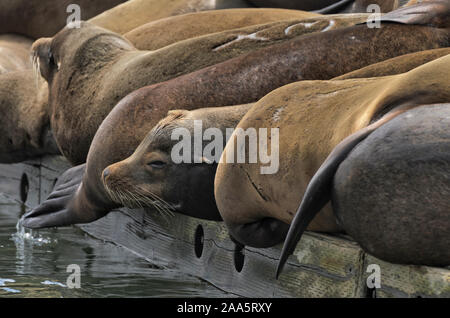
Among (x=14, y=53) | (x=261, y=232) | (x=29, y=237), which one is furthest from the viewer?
(x=14, y=53)

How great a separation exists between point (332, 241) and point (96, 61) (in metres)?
3.05

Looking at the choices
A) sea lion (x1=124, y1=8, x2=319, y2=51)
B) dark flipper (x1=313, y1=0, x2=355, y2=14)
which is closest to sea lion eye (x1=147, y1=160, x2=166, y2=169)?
sea lion (x1=124, y1=8, x2=319, y2=51)

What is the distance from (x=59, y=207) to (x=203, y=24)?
174 cm

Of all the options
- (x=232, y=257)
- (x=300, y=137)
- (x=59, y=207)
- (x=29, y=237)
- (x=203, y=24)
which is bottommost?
(x=29, y=237)

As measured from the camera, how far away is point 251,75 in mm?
4801

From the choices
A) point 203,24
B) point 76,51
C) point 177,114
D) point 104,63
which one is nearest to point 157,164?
point 177,114

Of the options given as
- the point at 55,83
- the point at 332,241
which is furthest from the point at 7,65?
the point at 332,241

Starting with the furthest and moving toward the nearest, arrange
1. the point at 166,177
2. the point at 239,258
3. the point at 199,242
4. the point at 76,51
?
1. the point at 76,51
2. the point at 199,242
3. the point at 166,177
4. the point at 239,258

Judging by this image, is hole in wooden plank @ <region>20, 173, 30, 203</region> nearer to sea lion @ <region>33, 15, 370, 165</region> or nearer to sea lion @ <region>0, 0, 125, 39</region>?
sea lion @ <region>33, 15, 370, 165</region>

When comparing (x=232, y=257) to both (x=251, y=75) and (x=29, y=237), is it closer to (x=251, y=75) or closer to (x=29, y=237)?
(x=251, y=75)

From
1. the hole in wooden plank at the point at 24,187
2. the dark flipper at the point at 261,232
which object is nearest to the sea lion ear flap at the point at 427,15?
the dark flipper at the point at 261,232

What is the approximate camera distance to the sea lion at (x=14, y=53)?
8477 mm

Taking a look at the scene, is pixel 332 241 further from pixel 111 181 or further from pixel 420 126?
pixel 111 181

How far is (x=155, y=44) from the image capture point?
21.4ft
